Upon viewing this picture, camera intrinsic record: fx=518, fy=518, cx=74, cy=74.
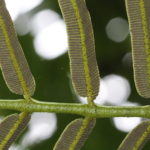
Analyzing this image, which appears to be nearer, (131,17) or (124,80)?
(131,17)

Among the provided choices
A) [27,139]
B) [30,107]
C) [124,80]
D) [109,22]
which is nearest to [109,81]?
[124,80]

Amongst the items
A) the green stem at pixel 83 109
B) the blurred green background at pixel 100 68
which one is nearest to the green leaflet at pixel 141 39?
the green stem at pixel 83 109

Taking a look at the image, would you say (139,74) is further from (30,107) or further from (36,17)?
(36,17)

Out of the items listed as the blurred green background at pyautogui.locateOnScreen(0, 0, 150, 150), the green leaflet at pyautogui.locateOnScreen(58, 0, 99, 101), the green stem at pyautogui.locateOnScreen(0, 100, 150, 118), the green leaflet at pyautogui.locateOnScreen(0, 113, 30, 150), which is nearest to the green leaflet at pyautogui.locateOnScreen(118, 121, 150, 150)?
the green stem at pyautogui.locateOnScreen(0, 100, 150, 118)

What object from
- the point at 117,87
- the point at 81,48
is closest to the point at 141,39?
the point at 81,48

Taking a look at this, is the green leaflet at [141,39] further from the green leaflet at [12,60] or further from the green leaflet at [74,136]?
the green leaflet at [12,60]

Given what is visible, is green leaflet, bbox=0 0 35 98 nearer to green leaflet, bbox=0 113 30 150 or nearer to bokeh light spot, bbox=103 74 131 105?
green leaflet, bbox=0 113 30 150

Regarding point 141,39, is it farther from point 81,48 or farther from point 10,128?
point 10,128
